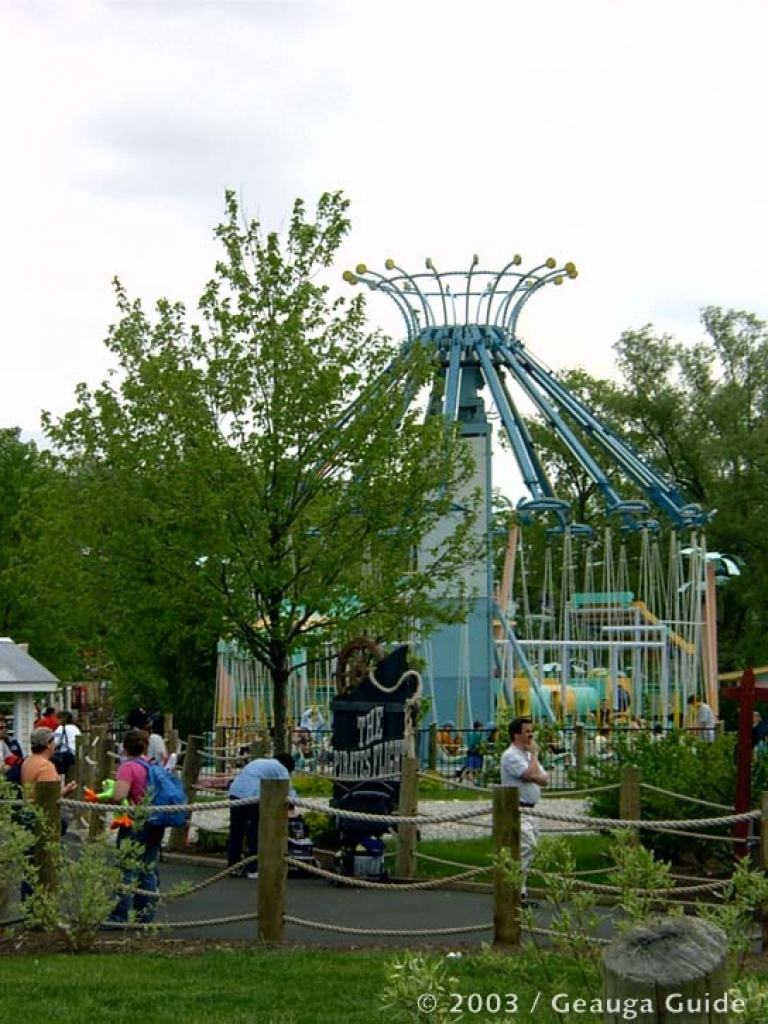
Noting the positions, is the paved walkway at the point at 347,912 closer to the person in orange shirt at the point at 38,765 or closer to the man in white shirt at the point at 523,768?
the man in white shirt at the point at 523,768

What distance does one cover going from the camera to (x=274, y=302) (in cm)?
2069

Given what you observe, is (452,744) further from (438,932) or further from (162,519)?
(438,932)

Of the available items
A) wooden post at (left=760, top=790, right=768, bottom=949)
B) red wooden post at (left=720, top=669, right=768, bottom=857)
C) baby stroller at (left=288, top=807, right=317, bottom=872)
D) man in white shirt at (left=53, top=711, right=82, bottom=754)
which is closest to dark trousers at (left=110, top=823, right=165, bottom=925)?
baby stroller at (left=288, top=807, right=317, bottom=872)

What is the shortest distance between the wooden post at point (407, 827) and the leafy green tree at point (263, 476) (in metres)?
3.27

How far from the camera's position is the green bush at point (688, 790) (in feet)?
50.1

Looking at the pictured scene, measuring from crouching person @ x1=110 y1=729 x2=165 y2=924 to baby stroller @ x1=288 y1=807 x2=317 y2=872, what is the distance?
3.46 meters

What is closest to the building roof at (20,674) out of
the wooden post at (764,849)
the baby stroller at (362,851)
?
the baby stroller at (362,851)

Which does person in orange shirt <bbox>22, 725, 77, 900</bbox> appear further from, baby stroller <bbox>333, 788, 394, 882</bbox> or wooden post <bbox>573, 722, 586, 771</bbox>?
wooden post <bbox>573, 722, 586, 771</bbox>

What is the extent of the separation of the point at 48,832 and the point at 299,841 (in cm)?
496

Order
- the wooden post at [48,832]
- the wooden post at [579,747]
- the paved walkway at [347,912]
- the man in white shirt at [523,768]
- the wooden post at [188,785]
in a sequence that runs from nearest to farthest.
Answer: the wooden post at [48,832], the paved walkway at [347,912], the man in white shirt at [523,768], the wooden post at [188,785], the wooden post at [579,747]

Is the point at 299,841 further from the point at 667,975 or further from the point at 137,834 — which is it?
the point at 667,975

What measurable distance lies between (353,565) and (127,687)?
96.9 ft

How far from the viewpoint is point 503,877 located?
34.4 ft

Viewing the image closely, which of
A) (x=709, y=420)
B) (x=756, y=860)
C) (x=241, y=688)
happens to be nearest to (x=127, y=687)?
(x=241, y=688)
